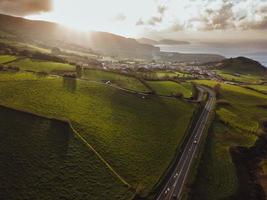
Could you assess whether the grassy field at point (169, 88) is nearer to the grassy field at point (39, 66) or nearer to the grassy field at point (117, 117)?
the grassy field at point (117, 117)

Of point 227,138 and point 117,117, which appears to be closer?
point 117,117

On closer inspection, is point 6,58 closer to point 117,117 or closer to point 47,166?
point 117,117

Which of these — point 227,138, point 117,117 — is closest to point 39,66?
point 117,117

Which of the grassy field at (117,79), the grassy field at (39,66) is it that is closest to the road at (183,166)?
the grassy field at (117,79)

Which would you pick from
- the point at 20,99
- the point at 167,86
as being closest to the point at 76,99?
the point at 20,99

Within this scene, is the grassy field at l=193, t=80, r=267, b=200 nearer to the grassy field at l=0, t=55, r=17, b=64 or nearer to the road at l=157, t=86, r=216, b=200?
the road at l=157, t=86, r=216, b=200
